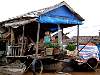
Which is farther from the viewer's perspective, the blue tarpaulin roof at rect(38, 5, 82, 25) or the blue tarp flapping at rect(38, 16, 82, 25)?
the blue tarpaulin roof at rect(38, 5, 82, 25)

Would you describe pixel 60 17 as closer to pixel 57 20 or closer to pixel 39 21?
pixel 57 20

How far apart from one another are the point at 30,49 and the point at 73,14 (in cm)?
310

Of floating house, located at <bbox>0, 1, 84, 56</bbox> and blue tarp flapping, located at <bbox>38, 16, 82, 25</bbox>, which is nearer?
blue tarp flapping, located at <bbox>38, 16, 82, 25</bbox>

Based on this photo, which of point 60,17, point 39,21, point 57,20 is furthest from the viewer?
point 60,17

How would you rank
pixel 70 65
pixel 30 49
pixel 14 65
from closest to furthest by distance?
1. pixel 14 65
2. pixel 30 49
3. pixel 70 65

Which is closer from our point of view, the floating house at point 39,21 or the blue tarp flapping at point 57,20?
the blue tarp flapping at point 57,20

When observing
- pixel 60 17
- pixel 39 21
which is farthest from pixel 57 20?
pixel 39 21

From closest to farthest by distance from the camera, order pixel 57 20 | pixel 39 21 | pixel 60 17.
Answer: pixel 39 21
pixel 57 20
pixel 60 17

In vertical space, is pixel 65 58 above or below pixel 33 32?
below

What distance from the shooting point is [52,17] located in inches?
528

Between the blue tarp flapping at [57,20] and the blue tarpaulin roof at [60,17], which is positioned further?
the blue tarpaulin roof at [60,17]

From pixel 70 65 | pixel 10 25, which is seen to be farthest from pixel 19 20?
pixel 70 65

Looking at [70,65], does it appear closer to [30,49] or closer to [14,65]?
[30,49]

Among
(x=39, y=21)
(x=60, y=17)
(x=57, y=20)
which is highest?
(x=60, y=17)
